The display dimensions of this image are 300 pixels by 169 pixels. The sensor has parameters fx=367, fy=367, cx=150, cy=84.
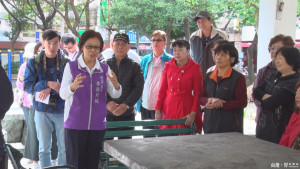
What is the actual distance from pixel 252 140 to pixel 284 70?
907 millimetres

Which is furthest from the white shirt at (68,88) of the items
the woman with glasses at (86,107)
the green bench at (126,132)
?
the green bench at (126,132)

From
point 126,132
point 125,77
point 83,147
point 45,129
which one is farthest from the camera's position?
point 125,77

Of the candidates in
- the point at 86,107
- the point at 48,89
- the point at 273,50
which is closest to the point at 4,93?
the point at 86,107

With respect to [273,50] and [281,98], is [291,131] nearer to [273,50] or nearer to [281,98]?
[281,98]

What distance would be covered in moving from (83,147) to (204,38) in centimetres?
217

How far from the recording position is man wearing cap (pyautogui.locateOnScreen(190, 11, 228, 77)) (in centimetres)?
450

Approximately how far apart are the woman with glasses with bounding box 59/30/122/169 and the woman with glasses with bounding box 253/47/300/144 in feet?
4.50

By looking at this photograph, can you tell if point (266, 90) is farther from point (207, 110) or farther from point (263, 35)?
point (263, 35)

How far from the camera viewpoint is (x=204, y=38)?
4.59 metres

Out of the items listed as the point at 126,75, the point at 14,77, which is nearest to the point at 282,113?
the point at 126,75

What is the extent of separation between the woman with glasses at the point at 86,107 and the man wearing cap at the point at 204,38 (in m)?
1.57

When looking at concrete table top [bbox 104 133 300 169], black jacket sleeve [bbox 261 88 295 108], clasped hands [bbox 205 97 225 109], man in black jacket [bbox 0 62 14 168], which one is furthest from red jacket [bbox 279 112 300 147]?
man in black jacket [bbox 0 62 14 168]

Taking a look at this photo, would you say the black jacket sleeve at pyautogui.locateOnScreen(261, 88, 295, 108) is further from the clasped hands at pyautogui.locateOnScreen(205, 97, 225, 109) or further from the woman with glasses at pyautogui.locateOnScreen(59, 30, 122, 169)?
the woman with glasses at pyautogui.locateOnScreen(59, 30, 122, 169)

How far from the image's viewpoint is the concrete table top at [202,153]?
6.63 feet
